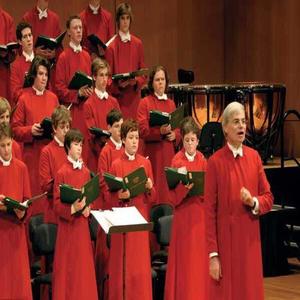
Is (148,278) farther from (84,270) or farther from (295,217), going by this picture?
(295,217)

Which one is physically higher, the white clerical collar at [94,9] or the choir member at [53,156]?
the white clerical collar at [94,9]

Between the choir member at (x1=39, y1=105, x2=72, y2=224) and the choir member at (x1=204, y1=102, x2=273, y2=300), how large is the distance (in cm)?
153

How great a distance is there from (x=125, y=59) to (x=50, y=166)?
5.85 feet

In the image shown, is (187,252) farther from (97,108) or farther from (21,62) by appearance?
(21,62)

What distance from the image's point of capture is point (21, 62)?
21.1 ft

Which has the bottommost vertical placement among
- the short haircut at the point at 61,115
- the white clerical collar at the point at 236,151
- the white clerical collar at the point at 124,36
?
the white clerical collar at the point at 236,151

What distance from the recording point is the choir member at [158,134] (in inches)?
247

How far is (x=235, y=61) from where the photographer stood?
30.9ft

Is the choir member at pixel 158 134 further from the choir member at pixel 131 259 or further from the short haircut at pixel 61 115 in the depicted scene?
the short haircut at pixel 61 115

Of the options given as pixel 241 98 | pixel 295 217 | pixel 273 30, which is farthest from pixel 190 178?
pixel 273 30

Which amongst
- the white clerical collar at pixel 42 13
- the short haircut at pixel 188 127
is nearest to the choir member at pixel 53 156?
the short haircut at pixel 188 127

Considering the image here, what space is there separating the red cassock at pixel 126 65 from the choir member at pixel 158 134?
1.39 ft

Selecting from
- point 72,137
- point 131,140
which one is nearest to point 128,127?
point 131,140

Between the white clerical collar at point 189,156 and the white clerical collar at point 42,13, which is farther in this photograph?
the white clerical collar at point 42,13
